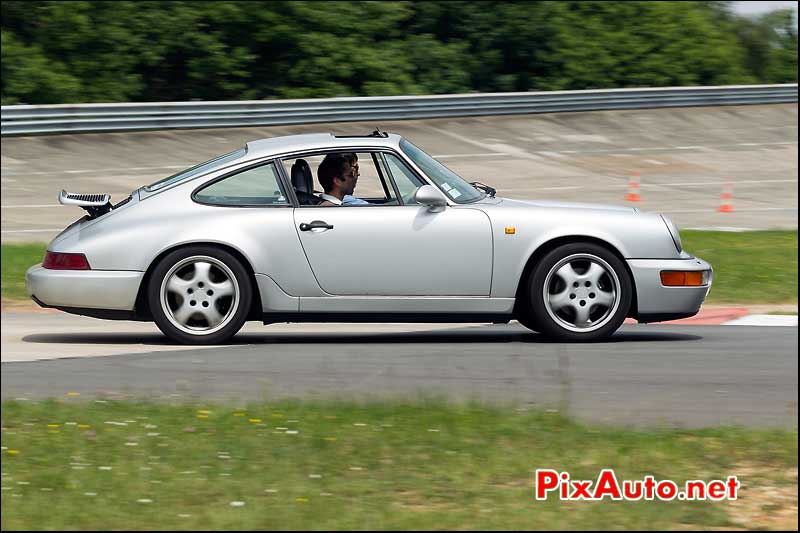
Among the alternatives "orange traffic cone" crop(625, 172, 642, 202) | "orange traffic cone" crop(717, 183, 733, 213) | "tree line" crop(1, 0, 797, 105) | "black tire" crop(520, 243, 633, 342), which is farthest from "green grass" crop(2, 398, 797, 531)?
"tree line" crop(1, 0, 797, 105)

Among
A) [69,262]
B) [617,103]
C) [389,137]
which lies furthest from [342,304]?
[617,103]

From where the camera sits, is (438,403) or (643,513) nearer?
(643,513)

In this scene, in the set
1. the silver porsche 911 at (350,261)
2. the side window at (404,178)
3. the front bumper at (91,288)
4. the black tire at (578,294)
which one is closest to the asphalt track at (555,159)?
the front bumper at (91,288)

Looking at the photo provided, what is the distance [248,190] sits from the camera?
8.82m

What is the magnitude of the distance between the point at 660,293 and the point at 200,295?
10.2 ft

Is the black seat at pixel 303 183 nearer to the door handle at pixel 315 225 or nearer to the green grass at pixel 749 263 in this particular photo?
the door handle at pixel 315 225

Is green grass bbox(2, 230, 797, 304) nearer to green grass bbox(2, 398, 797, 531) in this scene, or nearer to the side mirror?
the side mirror

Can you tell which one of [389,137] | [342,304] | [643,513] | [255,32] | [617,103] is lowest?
[643,513]

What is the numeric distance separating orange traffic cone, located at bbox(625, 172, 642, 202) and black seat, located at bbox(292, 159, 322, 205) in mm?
14140

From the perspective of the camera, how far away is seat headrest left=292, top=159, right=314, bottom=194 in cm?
889

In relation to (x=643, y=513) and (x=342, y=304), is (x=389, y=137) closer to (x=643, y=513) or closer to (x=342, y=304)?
(x=342, y=304)

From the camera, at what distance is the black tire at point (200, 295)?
8578 millimetres

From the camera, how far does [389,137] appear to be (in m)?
9.07

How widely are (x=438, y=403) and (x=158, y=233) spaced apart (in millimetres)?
2917
